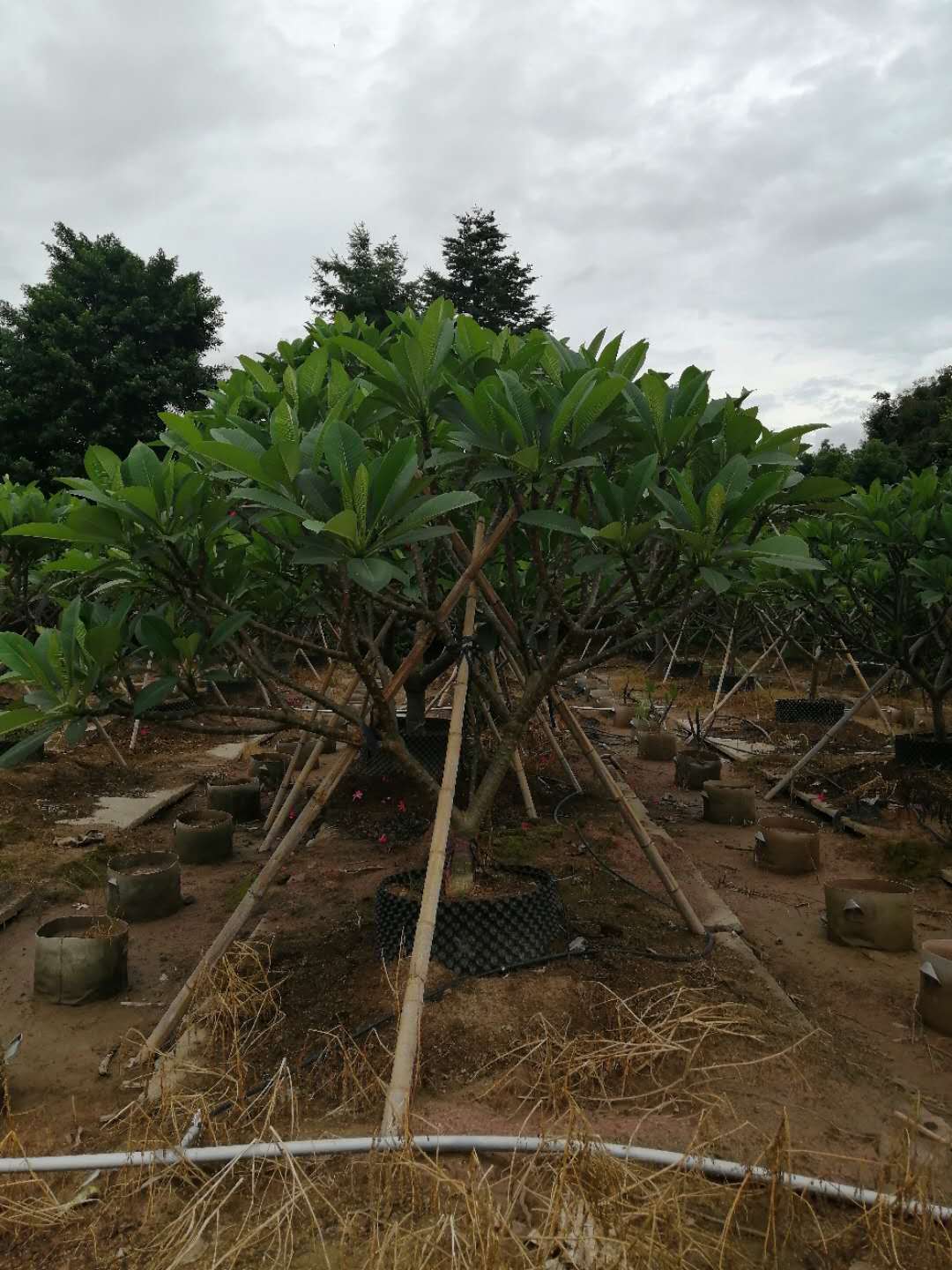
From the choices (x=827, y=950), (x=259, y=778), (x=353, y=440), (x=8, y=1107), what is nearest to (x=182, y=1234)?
(x=8, y=1107)

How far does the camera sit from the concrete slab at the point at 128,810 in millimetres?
5219

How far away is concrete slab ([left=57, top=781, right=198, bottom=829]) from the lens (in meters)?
5.22

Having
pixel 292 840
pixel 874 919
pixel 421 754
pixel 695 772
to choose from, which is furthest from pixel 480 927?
pixel 695 772

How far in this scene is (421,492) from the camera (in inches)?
96.9

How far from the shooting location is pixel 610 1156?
1686 millimetres

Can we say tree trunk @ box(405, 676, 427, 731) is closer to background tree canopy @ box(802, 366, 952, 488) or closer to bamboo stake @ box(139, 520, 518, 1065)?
bamboo stake @ box(139, 520, 518, 1065)

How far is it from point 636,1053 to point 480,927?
0.65m

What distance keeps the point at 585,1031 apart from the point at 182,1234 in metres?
1.15

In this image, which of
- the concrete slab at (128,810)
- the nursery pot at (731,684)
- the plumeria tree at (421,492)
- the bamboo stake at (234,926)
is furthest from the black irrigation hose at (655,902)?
the nursery pot at (731,684)

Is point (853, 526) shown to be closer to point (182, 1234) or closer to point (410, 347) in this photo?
point (410, 347)

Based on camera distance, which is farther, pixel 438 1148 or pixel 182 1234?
pixel 438 1148

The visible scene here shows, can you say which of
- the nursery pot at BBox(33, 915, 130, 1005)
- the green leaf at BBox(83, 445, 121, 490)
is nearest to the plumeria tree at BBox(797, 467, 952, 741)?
the green leaf at BBox(83, 445, 121, 490)

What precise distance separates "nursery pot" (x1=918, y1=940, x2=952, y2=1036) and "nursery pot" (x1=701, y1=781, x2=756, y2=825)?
271 cm

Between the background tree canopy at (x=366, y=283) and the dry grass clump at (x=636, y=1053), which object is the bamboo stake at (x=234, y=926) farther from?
the background tree canopy at (x=366, y=283)
